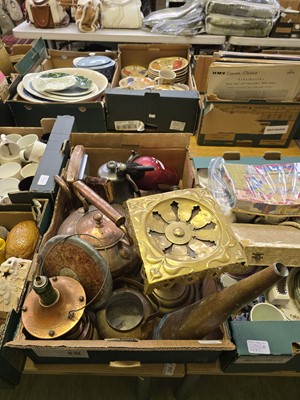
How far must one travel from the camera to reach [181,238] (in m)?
0.64

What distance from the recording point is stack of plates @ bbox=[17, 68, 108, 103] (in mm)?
1355

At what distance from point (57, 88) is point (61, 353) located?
45.4 inches

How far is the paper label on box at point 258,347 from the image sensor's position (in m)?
0.68

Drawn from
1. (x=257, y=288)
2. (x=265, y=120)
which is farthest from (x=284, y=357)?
(x=265, y=120)

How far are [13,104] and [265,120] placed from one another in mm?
1215

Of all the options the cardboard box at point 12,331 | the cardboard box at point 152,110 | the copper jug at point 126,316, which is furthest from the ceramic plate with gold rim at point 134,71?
the copper jug at point 126,316

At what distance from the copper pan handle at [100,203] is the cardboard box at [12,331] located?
5.7 inches

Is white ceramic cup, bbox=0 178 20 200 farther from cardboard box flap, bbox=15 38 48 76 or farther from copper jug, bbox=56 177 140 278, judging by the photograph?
cardboard box flap, bbox=15 38 48 76

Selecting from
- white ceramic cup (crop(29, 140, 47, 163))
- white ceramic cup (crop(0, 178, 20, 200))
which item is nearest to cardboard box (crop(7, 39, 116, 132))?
white ceramic cup (crop(29, 140, 47, 163))

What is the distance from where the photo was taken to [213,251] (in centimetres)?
61

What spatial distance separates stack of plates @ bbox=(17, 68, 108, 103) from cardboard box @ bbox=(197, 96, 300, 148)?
568 mm

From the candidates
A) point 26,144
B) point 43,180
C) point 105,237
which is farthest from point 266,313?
point 26,144

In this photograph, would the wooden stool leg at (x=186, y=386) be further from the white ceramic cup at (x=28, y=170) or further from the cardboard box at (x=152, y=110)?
the cardboard box at (x=152, y=110)

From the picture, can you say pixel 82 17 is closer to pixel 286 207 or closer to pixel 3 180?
pixel 3 180
